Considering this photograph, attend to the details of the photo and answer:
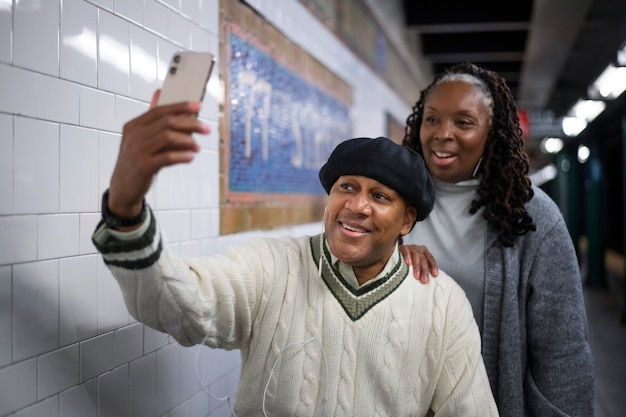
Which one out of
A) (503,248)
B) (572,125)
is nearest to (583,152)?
(572,125)

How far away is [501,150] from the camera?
215 cm

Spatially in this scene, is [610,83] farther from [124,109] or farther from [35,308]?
[35,308]

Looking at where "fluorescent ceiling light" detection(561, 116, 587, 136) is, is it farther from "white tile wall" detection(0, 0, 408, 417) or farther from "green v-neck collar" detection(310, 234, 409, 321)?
"green v-neck collar" detection(310, 234, 409, 321)

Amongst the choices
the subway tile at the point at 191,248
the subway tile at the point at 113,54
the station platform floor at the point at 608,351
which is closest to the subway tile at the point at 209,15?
the subway tile at the point at 113,54

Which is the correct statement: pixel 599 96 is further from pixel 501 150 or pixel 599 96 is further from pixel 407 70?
pixel 501 150

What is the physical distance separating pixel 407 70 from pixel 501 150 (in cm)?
682

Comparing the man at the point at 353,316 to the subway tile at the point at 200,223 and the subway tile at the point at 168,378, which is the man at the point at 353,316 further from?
the subway tile at the point at 200,223

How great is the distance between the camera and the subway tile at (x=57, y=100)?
1.55m

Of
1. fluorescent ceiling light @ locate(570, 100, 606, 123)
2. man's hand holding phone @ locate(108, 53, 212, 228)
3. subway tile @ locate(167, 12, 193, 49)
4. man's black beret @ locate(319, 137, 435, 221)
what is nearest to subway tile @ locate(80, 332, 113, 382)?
man's hand holding phone @ locate(108, 53, 212, 228)

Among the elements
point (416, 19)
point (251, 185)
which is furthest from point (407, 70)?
point (251, 185)

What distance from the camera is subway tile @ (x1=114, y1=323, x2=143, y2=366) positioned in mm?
1899

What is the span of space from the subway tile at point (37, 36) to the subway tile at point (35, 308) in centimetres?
51

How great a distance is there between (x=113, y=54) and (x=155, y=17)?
0.32 metres

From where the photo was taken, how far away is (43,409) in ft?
5.13
